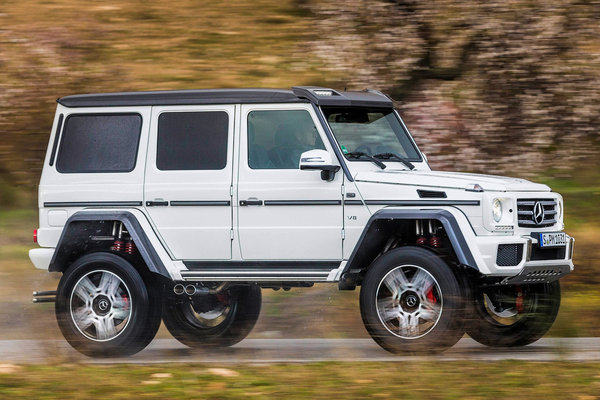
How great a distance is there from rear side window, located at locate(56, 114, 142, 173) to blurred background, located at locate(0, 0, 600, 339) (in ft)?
9.25

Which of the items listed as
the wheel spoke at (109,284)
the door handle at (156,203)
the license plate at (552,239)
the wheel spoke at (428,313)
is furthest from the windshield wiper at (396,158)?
the wheel spoke at (109,284)

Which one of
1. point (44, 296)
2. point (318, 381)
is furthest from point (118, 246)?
point (318, 381)

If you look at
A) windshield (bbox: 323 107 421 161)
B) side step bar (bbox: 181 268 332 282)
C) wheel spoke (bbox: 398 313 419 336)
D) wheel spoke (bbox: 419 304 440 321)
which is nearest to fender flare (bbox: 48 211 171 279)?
side step bar (bbox: 181 268 332 282)

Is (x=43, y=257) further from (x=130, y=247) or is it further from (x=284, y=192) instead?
(x=284, y=192)

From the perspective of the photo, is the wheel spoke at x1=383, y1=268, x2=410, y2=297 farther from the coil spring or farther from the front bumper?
the front bumper

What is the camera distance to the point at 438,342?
324 inches

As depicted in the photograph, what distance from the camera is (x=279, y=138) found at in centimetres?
907

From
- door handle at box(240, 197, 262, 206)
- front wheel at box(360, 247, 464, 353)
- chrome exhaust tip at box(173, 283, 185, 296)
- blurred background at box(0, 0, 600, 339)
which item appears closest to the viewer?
front wheel at box(360, 247, 464, 353)

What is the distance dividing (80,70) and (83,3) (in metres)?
3.77

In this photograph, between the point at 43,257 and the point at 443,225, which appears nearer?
the point at 443,225

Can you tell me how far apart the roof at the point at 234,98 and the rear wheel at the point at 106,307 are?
4.31 ft

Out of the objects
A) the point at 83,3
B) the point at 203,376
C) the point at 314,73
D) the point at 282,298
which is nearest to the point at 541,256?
the point at 203,376

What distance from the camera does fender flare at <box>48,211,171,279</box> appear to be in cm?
909

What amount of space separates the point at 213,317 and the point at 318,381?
331cm
